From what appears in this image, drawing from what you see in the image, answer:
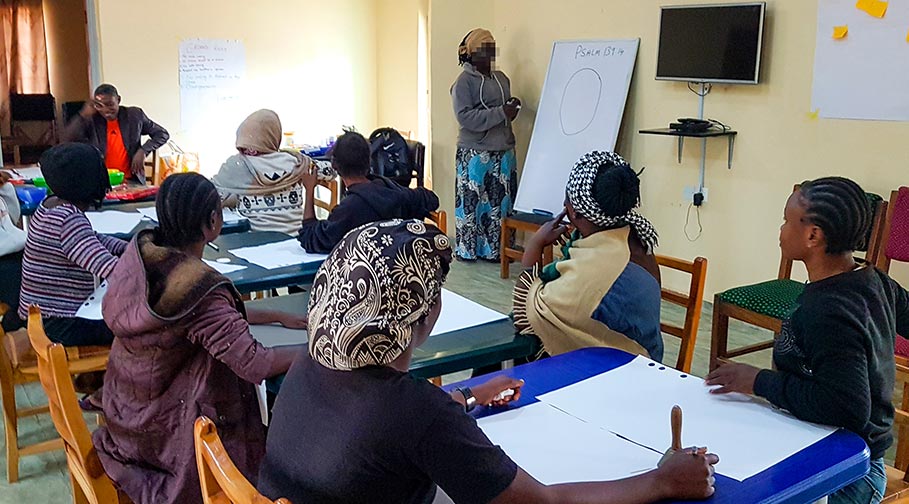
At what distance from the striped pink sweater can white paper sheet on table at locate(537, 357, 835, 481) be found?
1.57 m

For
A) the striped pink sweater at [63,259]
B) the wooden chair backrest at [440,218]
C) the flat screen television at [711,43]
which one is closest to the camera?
the striped pink sweater at [63,259]

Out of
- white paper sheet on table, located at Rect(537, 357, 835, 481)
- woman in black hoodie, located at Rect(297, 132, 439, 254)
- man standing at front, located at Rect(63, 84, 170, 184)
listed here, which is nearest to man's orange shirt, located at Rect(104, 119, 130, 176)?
man standing at front, located at Rect(63, 84, 170, 184)

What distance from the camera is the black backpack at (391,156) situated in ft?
20.3

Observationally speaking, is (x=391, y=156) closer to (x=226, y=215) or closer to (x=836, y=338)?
(x=226, y=215)

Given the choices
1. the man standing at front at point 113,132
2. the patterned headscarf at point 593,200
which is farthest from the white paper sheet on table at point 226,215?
the patterned headscarf at point 593,200

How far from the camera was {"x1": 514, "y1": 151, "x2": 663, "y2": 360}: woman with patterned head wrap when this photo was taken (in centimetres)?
191

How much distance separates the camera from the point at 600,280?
1.92 m

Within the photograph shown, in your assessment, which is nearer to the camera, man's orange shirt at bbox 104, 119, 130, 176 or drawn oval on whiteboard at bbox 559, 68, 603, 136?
man's orange shirt at bbox 104, 119, 130, 176

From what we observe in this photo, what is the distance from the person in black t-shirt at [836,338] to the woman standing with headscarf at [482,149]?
3902mm

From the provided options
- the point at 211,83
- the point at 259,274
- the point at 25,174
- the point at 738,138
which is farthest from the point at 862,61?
the point at 211,83

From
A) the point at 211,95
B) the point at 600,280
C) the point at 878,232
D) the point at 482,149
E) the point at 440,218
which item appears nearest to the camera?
the point at 600,280

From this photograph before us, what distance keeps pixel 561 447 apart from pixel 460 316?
31.0 inches

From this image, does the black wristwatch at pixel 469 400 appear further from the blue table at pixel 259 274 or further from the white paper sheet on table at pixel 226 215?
the white paper sheet on table at pixel 226 215

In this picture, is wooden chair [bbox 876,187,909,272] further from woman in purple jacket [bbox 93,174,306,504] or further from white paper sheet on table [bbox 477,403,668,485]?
woman in purple jacket [bbox 93,174,306,504]
